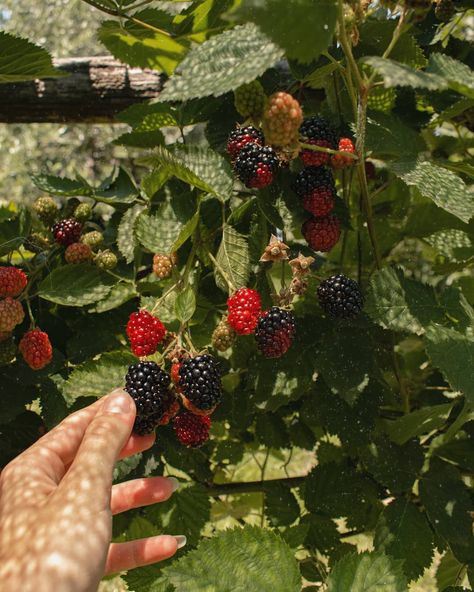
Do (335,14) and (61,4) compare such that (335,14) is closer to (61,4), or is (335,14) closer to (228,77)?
(228,77)

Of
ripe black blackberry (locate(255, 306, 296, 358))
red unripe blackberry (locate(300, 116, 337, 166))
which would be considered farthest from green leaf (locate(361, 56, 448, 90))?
ripe black blackberry (locate(255, 306, 296, 358))

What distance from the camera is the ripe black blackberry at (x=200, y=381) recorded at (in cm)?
81

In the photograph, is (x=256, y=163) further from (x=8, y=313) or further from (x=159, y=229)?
(x=8, y=313)

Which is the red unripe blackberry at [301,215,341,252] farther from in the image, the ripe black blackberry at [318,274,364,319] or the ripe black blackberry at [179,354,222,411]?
the ripe black blackberry at [179,354,222,411]

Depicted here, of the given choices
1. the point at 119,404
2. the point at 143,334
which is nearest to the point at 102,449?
the point at 119,404

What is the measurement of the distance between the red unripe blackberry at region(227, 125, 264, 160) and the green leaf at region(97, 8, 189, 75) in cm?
29

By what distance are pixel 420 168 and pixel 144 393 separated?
1.64 feet

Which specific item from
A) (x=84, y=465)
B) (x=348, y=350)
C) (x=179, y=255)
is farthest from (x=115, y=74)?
(x=84, y=465)

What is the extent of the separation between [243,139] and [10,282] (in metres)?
0.43

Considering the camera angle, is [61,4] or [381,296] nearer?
[381,296]

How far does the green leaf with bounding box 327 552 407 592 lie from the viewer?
83cm

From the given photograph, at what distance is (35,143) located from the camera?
560 cm

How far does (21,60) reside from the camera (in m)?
1.12

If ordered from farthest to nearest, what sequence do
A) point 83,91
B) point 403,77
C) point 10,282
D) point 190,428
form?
point 83,91 < point 10,282 < point 190,428 < point 403,77
